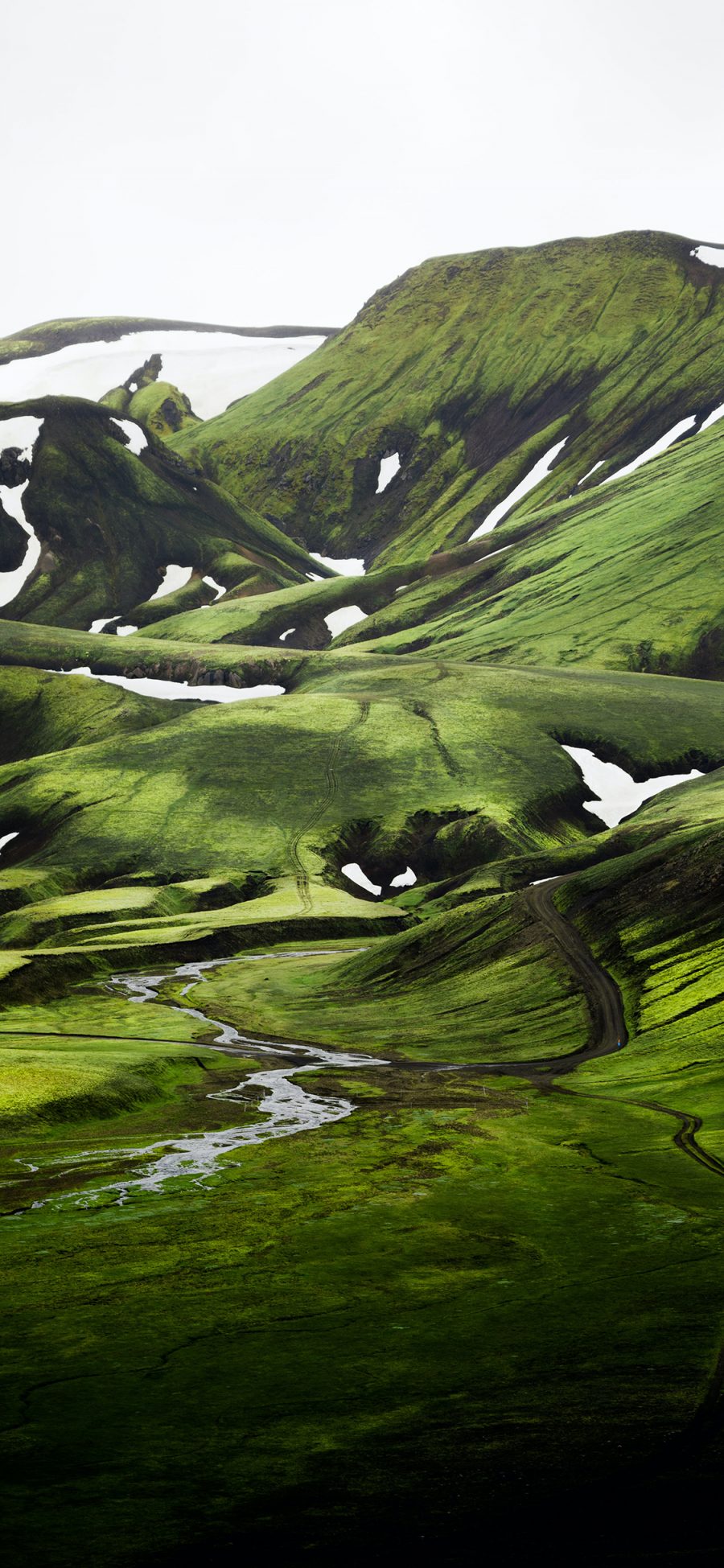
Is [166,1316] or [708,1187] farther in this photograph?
[708,1187]

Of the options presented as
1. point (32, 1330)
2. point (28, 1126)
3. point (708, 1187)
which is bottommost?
point (708, 1187)

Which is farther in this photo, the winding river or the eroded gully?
the eroded gully

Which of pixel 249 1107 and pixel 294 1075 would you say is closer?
pixel 249 1107

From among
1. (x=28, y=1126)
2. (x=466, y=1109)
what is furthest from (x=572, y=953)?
(x=28, y=1126)

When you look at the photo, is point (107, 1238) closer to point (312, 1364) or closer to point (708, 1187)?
point (312, 1364)

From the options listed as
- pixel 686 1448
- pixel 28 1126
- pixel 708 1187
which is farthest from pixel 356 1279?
pixel 28 1126

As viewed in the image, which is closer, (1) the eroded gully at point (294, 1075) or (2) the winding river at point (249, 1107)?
(2) the winding river at point (249, 1107)

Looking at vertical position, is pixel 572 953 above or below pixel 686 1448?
below

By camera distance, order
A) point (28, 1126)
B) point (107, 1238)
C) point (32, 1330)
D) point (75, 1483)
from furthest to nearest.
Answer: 1. point (28, 1126)
2. point (107, 1238)
3. point (32, 1330)
4. point (75, 1483)

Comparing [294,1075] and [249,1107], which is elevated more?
[249,1107]

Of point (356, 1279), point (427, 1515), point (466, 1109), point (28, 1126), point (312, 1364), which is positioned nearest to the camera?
point (427, 1515)
